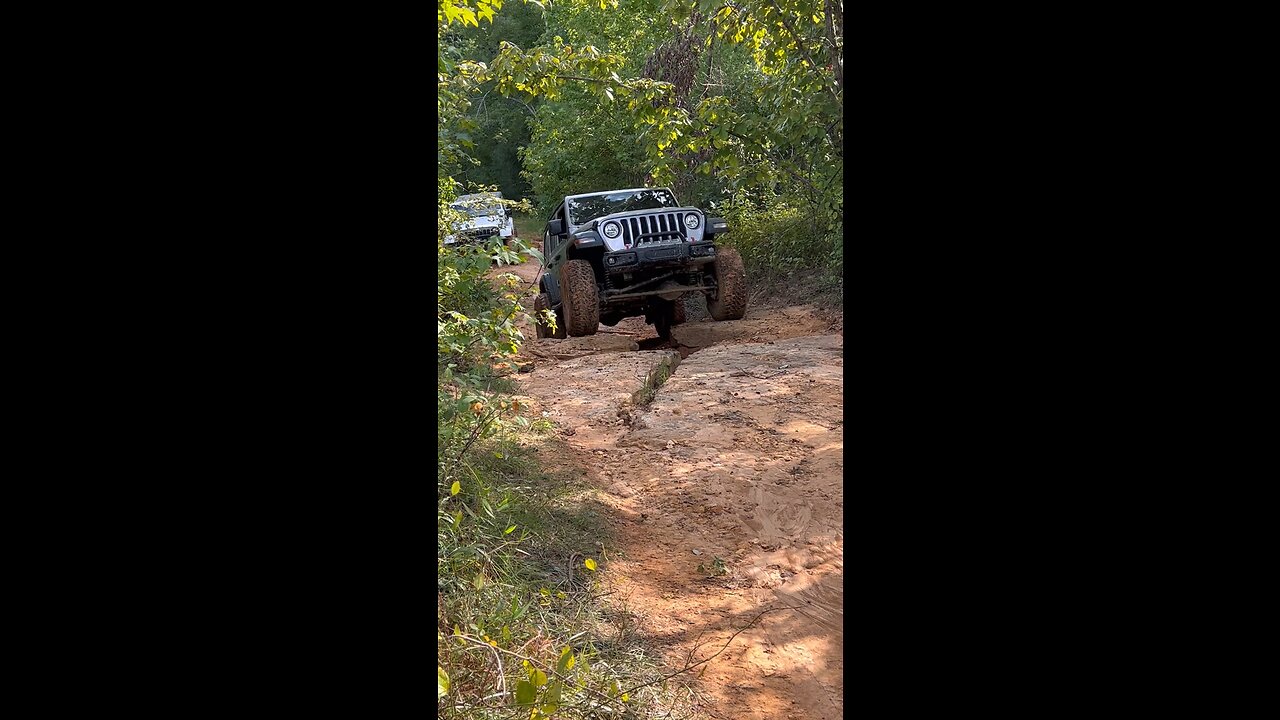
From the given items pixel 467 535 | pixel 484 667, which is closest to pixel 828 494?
pixel 467 535

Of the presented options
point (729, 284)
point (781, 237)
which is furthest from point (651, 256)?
point (781, 237)

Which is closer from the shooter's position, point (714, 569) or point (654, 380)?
point (714, 569)

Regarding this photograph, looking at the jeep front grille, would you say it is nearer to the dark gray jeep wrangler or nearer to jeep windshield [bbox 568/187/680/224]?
the dark gray jeep wrangler

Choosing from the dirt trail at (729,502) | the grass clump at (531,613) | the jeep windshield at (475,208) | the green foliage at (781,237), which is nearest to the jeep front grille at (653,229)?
the dirt trail at (729,502)

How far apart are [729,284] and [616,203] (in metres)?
1.59

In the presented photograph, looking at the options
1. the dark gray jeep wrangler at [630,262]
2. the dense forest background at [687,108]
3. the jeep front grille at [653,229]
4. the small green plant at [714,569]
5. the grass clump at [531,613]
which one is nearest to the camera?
the grass clump at [531,613]

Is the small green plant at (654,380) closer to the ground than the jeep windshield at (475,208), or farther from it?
closer to the ground

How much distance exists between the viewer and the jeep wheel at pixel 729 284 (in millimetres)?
10938

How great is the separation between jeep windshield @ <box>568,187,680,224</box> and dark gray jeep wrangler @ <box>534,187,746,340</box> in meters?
0.01

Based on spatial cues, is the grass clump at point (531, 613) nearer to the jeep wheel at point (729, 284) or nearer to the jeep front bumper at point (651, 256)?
the jeep front bumper at point (651, 256)

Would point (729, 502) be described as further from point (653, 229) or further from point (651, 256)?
point (653, 229)

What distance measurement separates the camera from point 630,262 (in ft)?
34.0
